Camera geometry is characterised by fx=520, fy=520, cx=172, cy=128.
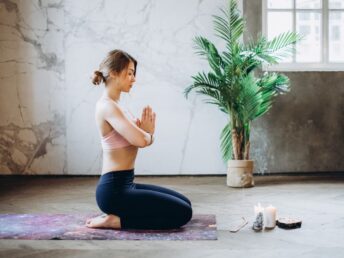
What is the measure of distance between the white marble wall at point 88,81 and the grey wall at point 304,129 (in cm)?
51

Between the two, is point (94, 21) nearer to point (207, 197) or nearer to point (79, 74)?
point (79, 74)

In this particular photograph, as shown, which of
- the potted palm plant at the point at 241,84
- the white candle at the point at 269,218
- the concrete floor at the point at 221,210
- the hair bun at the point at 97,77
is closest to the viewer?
the concrete floor at the point at 221,210

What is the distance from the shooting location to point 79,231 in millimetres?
3086

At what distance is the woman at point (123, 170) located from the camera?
3.04 meters

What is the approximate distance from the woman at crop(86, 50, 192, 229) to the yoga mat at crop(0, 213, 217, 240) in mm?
73

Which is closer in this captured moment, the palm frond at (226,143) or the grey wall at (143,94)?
the palm frond at (226,143)

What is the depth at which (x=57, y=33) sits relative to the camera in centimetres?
561

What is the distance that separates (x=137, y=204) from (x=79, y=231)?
39cm

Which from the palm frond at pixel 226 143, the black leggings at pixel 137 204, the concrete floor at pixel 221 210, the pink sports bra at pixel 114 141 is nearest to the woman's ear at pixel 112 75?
the pink sports bra at pixel 114 141

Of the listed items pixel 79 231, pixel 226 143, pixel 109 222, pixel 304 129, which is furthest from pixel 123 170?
pixel 304 129

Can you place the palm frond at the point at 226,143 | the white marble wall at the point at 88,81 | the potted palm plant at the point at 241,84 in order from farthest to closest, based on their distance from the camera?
the white marble wall at the point at 88,81
the palm frond at the point at 226,143
the potted palm plant at the point at 241,84

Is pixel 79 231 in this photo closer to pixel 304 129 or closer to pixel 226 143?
pixel 226 143

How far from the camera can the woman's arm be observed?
9.89ft

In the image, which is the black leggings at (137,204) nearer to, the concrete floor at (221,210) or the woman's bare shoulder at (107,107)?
the concrete floor at (221,210)
